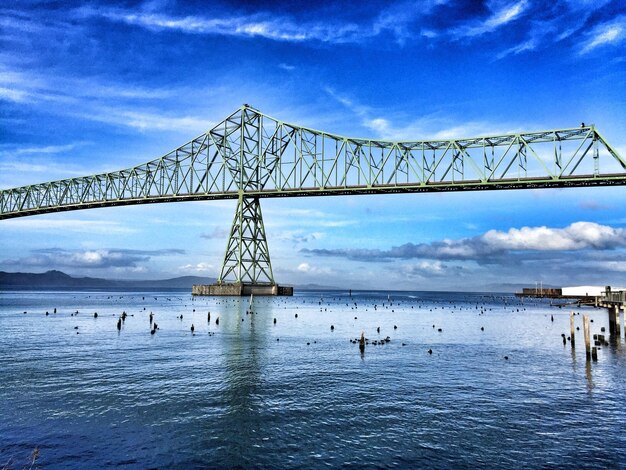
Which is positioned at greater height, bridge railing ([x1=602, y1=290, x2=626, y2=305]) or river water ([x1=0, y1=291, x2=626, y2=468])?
bridge railing ([x1=602, y1=290, x2=626, y2=305])

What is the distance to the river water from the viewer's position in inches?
629

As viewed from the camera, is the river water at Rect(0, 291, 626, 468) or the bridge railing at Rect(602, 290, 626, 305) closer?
the river water at Rect(0, 291, 626, 468)

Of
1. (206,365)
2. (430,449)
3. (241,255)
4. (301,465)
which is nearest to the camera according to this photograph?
(301,465)

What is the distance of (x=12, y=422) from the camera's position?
61.2 feet

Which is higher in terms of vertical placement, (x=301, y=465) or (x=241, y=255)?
(x=241, y=255)

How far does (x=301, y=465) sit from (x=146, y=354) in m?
23.3

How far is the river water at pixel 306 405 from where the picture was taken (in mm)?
15969

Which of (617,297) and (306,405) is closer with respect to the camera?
(306,405)

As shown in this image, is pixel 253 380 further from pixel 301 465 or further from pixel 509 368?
pixel 509 368

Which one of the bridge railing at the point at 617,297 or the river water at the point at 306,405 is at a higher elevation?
the bridge railing at the point at 617,297

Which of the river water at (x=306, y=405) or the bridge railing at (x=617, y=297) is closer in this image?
the river water at (x=306, y=405)

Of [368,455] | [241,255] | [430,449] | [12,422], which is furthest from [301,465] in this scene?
[241,255]

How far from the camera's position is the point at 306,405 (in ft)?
70.9

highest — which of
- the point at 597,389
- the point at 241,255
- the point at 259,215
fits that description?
the point at 259,215
